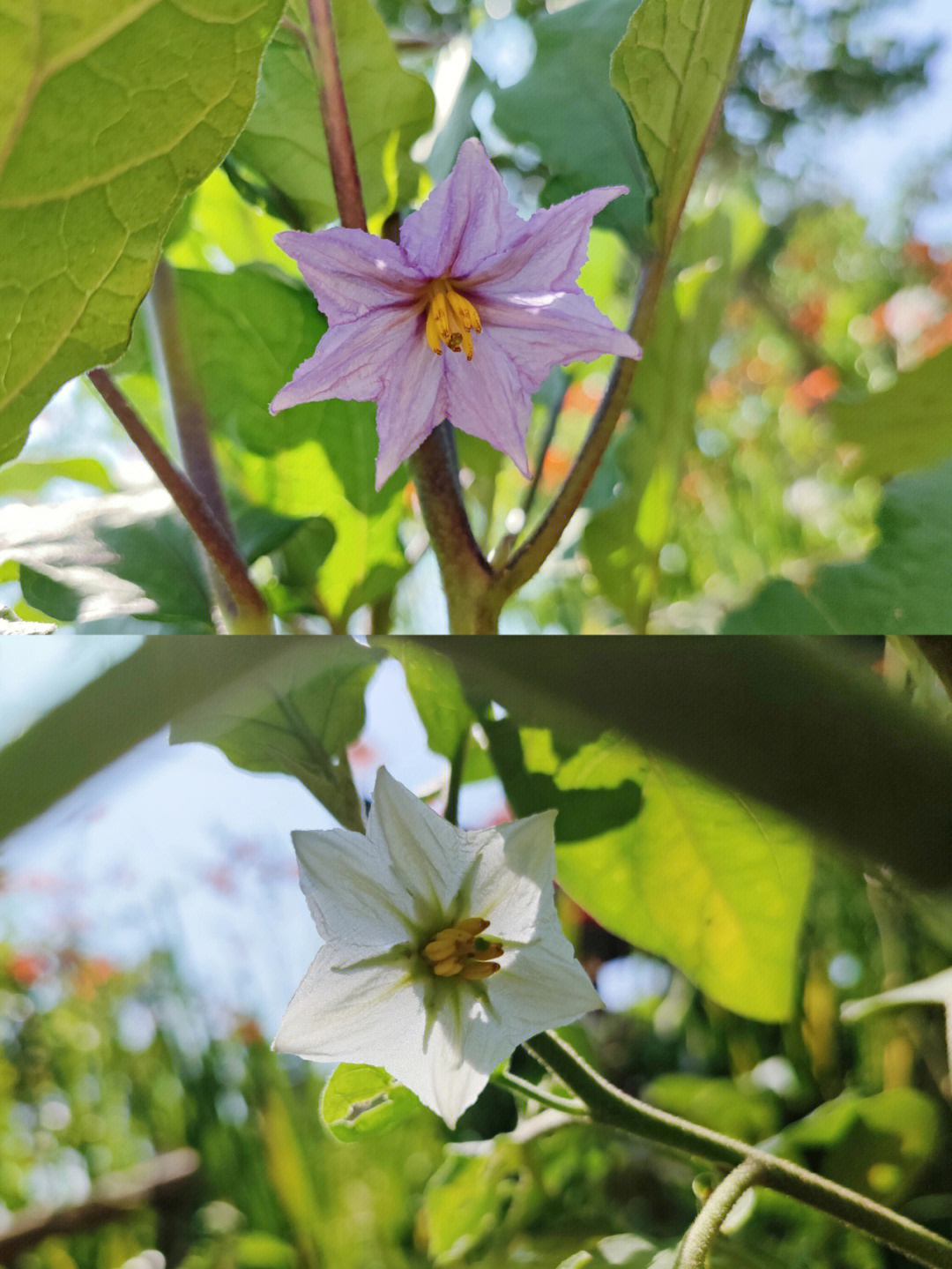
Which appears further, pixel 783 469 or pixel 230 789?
pixel 783 469

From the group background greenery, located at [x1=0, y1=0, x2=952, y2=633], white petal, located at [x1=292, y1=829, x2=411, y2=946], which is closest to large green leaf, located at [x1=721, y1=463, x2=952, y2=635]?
background greenery, located at [x1=0, y1=0, x2=952, y2=633]

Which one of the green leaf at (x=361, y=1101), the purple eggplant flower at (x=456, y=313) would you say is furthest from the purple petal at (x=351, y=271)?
the green leaf at (x=361, y=1101)

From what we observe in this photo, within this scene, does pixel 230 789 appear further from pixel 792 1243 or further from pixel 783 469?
pixel 783 469

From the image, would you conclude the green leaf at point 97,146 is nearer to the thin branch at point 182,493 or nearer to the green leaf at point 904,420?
the thin branch at point 182,493

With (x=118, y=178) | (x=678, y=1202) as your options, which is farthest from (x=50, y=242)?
(x=678, y=1202)

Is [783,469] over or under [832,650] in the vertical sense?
over

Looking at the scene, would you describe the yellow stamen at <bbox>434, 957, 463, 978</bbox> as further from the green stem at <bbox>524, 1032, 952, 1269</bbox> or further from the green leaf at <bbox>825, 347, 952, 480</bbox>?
the green leaf at <bbox>825, 347, 952, 480</bbox>

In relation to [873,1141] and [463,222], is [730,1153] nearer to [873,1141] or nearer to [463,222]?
[873,1141]
